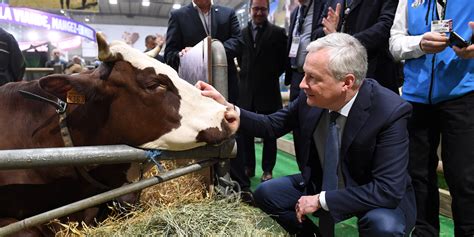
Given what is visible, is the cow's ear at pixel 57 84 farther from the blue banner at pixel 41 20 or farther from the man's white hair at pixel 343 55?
the blue banner at pixel 41 20

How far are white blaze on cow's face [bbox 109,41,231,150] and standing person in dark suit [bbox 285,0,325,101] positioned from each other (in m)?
1.35

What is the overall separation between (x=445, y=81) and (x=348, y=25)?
90 cm

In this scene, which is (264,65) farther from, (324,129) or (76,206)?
(76,206)

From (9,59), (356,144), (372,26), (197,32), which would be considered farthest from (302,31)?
(9,59)

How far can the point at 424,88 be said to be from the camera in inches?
82.4

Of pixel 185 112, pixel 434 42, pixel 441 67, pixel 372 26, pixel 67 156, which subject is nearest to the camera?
pixel 67 156

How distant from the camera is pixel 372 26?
255 cm

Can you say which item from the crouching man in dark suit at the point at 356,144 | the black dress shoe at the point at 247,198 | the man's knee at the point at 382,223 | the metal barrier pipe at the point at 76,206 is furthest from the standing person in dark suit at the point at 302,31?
the metal barrier pipe at the point at 76,206

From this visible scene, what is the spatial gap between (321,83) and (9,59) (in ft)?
8.96

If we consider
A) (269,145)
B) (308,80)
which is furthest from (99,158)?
(269,145)

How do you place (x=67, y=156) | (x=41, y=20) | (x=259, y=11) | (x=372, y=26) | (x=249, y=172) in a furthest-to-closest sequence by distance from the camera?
(x=41, y=20) → (x=249, y=172) → (x=259, y=11) → (x=372, y=26) → (x=67, y=156)

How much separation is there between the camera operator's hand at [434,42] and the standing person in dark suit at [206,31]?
162cm

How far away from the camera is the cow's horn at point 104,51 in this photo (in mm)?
Result: 1606

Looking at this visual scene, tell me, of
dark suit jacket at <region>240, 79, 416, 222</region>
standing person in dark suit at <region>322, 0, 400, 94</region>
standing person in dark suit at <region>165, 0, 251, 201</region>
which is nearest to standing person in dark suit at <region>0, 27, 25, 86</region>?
standing person in dark suit at <region>165, 0, 251, 201</region>
